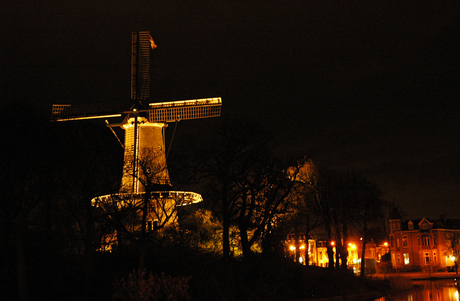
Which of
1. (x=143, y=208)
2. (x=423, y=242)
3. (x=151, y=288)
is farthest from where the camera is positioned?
(x=423, y=242)

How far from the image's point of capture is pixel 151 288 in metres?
22.6

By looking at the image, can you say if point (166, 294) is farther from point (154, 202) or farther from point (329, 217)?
point (329, 217)

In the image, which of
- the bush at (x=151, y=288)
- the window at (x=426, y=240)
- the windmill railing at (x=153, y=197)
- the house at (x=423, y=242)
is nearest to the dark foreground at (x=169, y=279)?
the bush at (x=151, y=288)

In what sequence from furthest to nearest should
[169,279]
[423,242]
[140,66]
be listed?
[423,242] < [140,66] < [169,279]

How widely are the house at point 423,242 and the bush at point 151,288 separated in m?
65.6

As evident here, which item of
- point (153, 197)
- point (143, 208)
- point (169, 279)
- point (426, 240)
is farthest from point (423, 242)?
point (169, 279)

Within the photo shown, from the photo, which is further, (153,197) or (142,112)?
(142,112)

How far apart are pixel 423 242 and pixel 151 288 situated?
3050 inches

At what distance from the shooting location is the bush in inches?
870

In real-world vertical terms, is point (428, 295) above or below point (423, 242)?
below

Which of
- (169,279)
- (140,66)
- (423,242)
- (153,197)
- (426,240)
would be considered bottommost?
(169,279)

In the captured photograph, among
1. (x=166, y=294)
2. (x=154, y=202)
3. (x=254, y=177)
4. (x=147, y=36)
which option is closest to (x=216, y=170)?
(x=254, y=177)

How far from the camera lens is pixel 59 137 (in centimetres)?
2953

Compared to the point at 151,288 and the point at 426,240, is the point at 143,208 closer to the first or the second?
the point at 151,288
